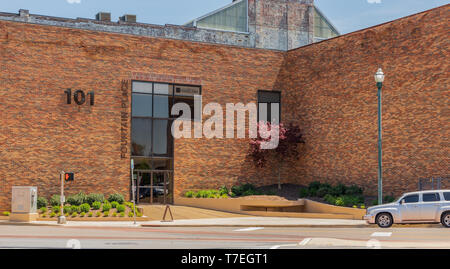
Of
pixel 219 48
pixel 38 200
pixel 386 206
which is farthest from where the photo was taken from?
pixel 219 48

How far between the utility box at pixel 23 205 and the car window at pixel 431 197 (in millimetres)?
20087

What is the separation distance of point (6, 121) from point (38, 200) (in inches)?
198

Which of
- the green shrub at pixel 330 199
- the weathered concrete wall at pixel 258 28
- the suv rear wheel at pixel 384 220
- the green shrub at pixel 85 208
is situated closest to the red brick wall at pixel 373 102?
the green shrub at pixel 330 199

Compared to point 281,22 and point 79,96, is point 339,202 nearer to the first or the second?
point 79,96

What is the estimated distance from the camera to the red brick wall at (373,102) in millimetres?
36406

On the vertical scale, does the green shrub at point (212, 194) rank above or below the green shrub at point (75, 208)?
above

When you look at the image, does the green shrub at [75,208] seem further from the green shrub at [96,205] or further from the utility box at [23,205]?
the utility box at [23,205]

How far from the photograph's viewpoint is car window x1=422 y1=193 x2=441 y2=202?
27609mm

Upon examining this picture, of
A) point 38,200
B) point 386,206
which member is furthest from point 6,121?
point 386,206

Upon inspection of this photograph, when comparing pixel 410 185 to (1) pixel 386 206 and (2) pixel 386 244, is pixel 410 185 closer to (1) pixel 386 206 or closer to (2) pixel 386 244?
(1) pixel 386 206

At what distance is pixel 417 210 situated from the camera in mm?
27812

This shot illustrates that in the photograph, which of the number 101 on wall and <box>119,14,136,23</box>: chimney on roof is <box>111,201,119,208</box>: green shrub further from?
<box>119,14,136,23</box>: chimney on roof

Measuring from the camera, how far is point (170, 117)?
43125 millimetres

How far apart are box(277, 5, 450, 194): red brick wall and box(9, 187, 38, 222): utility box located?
60.9ft
